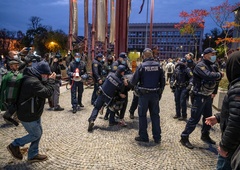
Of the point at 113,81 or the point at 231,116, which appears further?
the point at 113,81

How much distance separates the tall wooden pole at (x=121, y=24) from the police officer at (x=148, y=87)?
6523 millimetres

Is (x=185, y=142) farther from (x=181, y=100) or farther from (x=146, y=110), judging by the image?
(x=181, y=100)

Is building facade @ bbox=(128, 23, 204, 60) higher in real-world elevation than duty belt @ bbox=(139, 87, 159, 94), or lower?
higher

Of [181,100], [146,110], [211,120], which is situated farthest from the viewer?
[181,100]

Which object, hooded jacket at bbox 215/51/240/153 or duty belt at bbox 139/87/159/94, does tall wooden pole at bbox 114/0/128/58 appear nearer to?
duty belt at bbox 139/87/159/94

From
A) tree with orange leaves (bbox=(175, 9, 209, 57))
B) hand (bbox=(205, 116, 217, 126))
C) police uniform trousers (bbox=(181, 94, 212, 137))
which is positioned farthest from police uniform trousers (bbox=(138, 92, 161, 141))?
tree with orange leaves (bbox=(175, 9, 209, 57))

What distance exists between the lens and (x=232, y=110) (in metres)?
2.07

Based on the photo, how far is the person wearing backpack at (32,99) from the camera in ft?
10.9

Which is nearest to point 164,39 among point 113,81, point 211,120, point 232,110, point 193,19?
point 193,19

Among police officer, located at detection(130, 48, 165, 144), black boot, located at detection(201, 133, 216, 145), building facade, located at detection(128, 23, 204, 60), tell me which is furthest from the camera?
building facade, located at detection(128, 23, 204, 60)

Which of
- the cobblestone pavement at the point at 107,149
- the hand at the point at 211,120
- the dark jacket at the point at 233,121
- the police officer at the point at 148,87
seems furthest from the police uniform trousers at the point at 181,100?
the dark jacket at the point at 233,121

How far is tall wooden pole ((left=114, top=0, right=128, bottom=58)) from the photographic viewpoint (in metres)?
10.7

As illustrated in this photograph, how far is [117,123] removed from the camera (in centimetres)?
611

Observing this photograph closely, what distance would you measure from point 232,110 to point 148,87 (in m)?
2.67
